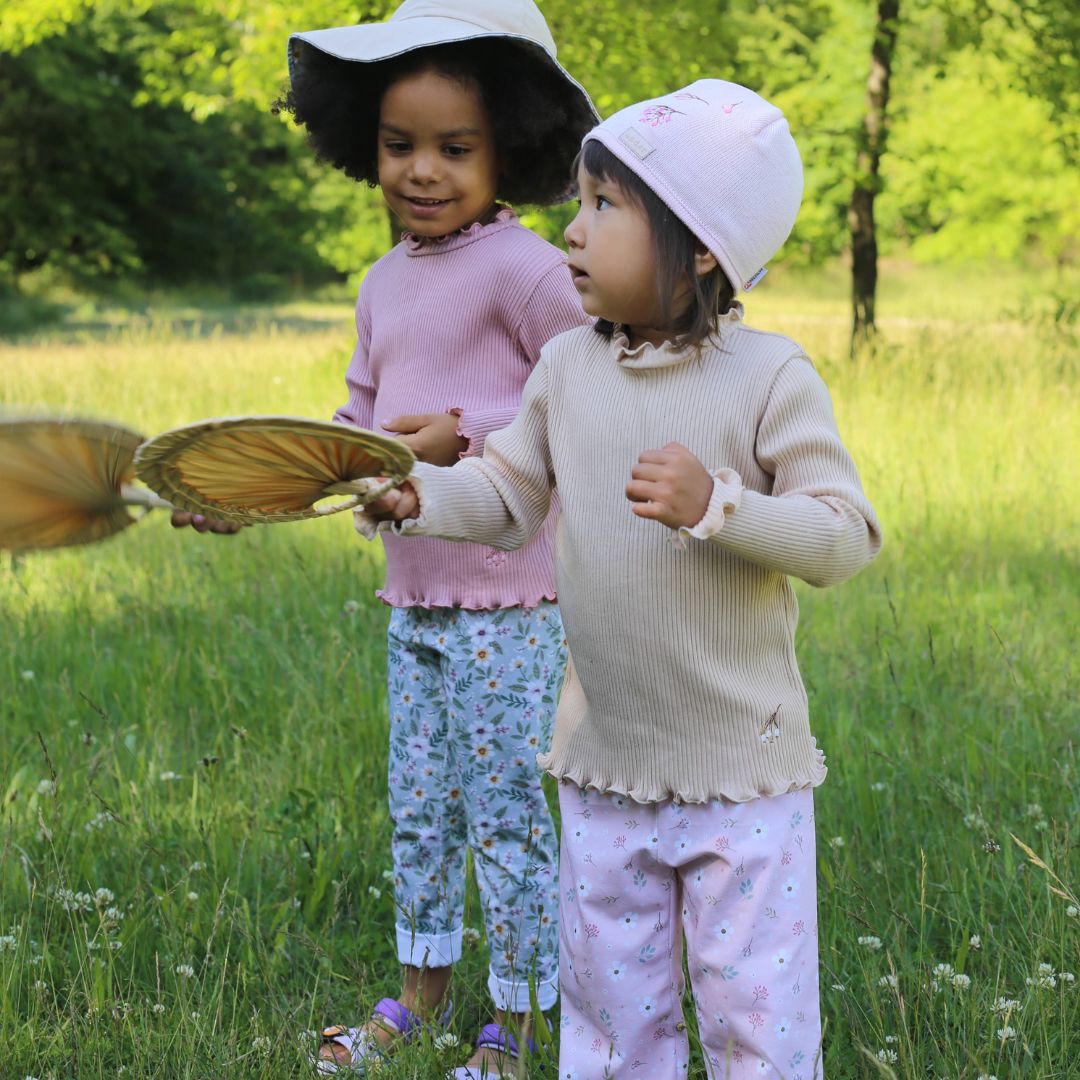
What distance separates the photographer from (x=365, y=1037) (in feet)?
7.52

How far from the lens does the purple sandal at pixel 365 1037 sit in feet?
7.27

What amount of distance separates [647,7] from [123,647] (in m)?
7.51

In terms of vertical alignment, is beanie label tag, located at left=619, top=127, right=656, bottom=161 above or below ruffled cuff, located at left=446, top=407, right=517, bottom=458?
above

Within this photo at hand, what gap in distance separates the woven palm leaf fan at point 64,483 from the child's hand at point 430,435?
0.46m

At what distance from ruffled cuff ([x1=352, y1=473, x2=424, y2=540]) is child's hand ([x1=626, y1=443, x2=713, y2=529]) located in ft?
1.19

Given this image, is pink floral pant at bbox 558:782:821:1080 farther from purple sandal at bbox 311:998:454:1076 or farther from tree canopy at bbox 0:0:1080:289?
tree canopy at bbox 0:0:1080:289

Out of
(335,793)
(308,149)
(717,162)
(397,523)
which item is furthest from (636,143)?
(308,149)

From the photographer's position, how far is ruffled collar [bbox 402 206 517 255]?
235 centimetres

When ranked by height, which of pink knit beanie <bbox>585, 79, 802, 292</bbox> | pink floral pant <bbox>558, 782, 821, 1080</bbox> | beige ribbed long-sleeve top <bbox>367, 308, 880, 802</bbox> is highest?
pink knit beanie <bbox>585, 79, 802, 292</bbox>

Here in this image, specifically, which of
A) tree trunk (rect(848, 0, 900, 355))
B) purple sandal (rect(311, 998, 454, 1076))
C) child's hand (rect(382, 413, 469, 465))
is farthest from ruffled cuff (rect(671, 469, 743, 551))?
tree trunk (rect(848, 0, 900, 355))

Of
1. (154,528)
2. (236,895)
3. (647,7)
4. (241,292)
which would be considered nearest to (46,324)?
(241,292)

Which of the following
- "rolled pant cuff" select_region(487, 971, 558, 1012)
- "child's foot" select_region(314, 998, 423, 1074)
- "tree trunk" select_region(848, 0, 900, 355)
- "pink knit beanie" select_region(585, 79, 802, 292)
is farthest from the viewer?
"tree trunk" select_region(848, 0, 900, 355)

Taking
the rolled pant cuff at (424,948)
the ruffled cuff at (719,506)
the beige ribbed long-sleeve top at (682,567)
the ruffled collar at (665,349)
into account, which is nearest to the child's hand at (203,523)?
the beige ribbed long-sleeve top at (682,567)

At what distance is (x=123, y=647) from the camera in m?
4.32
